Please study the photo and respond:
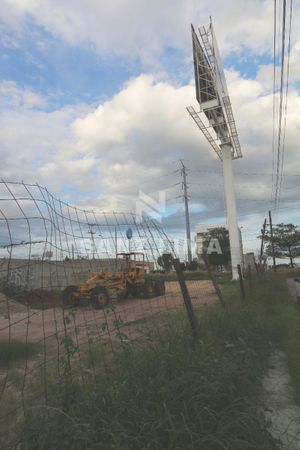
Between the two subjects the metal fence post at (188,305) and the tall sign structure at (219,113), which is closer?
the metal fence post at (188,305)

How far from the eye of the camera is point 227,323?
6559mm

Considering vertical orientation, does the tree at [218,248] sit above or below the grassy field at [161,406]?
above

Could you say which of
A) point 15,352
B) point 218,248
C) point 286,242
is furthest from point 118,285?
point 286,242

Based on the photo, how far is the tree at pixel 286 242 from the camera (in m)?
64.2

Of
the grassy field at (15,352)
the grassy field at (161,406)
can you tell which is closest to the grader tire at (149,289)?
the grassy field at (15,352)

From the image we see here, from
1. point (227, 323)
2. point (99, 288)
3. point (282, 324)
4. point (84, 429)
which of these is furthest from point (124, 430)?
point (99, 288)

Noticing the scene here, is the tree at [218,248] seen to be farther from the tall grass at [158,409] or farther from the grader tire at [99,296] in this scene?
the tall grass at [158,409]

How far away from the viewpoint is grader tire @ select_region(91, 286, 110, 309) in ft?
48.4

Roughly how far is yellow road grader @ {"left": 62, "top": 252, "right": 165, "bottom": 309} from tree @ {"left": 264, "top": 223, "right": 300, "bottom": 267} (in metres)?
48.8

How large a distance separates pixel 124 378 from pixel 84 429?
0.94 m

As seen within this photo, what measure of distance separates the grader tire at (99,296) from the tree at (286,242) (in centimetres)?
5233

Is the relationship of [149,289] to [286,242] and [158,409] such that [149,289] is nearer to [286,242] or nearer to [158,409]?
[158,409]

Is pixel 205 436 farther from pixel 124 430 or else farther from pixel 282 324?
pixel 282 324

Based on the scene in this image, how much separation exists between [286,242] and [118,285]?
173ft
